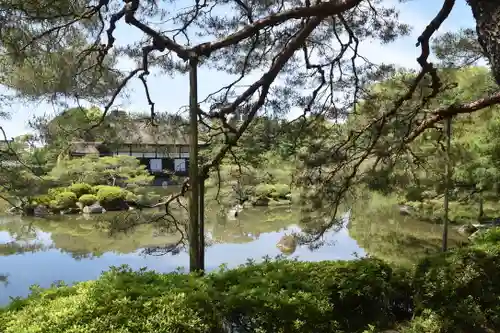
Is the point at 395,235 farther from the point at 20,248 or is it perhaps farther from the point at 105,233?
the point at 20,248

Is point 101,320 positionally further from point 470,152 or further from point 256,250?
point 256,250

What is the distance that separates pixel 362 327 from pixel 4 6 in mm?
2779

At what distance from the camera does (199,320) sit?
173 cm

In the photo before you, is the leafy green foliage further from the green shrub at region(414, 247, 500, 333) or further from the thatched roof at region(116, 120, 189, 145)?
the green shrub at region(414, 247, 500, 333)

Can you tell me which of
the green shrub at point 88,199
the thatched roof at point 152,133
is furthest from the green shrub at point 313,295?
the green shrub at point 88,199

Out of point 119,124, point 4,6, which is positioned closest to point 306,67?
point 119,124

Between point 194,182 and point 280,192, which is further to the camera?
point 280,192

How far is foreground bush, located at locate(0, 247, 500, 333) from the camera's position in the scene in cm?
171

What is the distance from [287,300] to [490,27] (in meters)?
1.51

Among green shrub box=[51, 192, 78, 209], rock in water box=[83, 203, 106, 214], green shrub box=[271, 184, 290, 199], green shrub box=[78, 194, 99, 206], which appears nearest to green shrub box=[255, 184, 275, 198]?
green shrub box=[271, 184, 290, 199]

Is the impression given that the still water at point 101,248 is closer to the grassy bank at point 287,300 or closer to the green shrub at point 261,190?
the green shrub at point 261,190

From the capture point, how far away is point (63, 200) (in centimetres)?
1312

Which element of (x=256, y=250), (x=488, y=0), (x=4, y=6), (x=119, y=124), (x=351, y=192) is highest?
(x=4, y=6)

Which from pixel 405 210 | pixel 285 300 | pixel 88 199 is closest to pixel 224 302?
pixel 285 300
